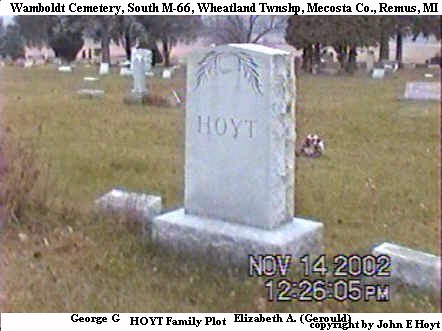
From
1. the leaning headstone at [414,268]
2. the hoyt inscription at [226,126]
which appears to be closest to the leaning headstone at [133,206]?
the hoyt inscription at [226,126]

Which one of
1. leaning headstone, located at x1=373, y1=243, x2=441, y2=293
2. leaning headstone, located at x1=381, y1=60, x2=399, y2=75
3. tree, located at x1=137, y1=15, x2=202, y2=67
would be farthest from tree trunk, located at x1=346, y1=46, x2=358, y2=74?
leaning headstone, located at x1=373, y1=243, x2=441, y2=293

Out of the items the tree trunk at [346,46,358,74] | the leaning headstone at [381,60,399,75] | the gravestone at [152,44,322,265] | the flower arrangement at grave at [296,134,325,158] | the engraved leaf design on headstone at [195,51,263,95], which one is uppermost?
the engraved leaf design on headstone at [195,51,263,95]

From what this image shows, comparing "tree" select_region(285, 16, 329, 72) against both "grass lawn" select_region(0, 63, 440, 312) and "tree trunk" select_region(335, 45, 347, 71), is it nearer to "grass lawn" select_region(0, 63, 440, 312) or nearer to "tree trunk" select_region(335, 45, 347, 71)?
"tree trunk" select_region(335, 45, 347, 71)

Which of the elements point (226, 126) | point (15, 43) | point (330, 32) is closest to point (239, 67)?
point (226, 126)

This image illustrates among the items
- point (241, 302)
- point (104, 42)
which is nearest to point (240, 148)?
point (241, 302)

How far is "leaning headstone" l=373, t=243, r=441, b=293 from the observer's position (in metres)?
3.92

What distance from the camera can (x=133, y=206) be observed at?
5.12m

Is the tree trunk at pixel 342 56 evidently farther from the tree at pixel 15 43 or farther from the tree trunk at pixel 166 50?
the tree at pixel 15 43

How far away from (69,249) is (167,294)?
3.52 ft

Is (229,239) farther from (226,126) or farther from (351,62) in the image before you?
(351,62)

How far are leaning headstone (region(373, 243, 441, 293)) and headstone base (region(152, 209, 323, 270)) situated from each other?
0.52 meters

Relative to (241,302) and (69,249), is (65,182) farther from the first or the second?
(241,302)
